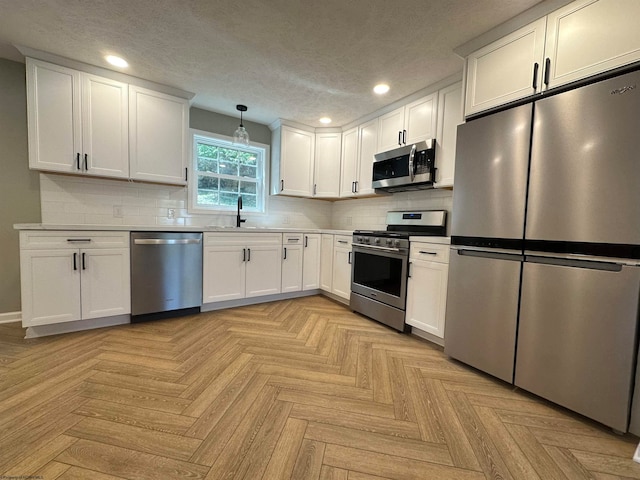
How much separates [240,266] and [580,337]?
9.71 ft


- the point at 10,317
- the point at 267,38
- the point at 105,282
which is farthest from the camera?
the point at 10,317

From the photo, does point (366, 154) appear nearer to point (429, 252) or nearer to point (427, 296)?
point (429, 252)

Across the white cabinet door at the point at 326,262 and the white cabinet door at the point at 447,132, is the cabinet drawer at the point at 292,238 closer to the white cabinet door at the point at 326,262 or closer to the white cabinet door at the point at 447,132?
the white cabinet door at the point at 326,262

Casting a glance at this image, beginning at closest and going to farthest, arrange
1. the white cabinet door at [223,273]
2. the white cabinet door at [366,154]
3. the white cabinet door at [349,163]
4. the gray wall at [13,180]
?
the gray wall at [13,180] → the white cabinet door at [223,273] → the white cabinet door at [366,154] → the white cabinet door at [349,163]

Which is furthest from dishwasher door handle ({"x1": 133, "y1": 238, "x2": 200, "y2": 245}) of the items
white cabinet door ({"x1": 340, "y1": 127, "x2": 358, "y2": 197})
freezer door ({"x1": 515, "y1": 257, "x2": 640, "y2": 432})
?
freezer door ({"x1": 515, "y1": 257, "x2": 640, "y2": 432})

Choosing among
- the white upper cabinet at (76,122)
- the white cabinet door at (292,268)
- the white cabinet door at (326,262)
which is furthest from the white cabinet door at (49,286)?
the white cabinet door at (326,262)

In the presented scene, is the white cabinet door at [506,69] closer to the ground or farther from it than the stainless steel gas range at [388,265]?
farther from it

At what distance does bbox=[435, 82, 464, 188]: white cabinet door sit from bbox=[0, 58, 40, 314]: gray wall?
398 cm

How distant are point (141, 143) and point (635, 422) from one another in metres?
4.23

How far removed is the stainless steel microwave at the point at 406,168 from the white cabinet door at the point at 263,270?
1.55m

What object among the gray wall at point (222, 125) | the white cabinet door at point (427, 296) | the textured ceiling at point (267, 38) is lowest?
the white cabinet door at point (427, 296)

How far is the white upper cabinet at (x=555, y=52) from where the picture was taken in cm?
139

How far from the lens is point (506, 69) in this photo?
184 centimetres

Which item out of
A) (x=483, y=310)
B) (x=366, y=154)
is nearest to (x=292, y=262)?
(x=366, y=154)
